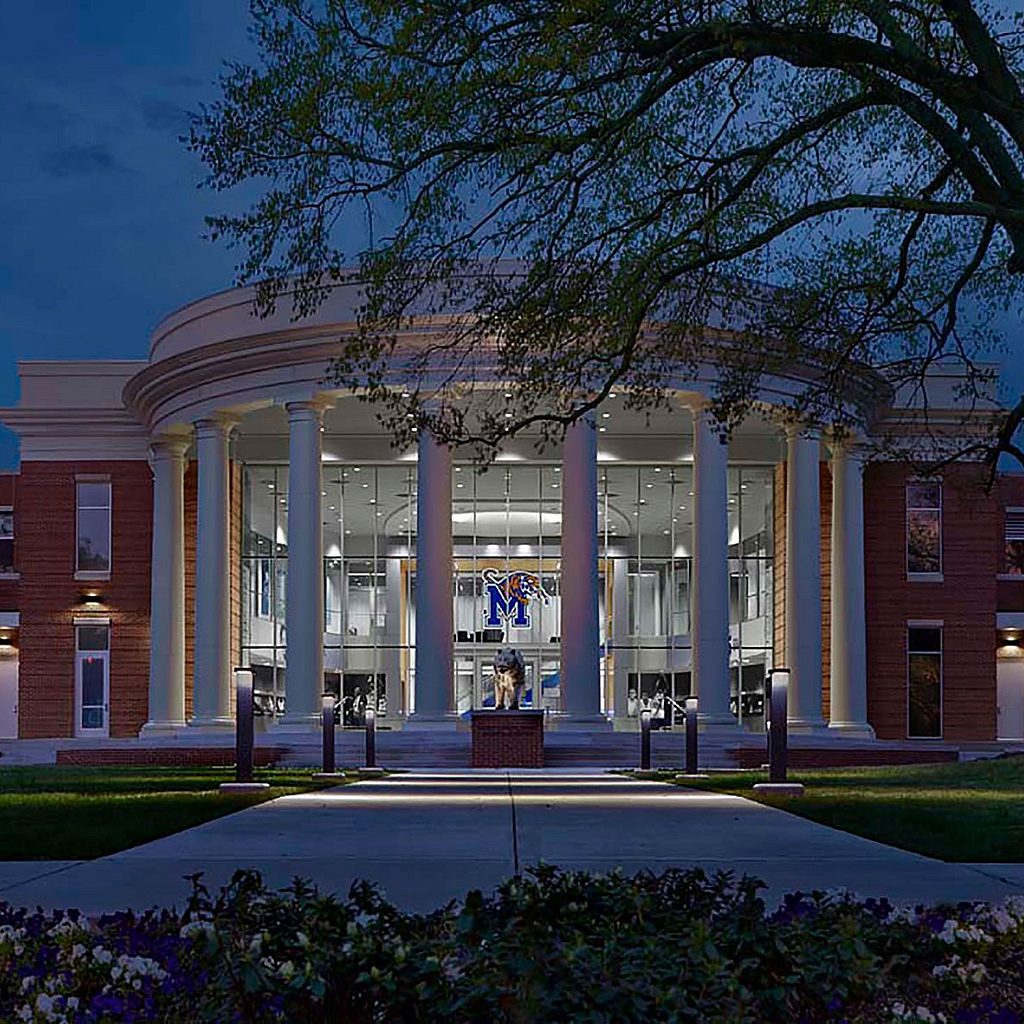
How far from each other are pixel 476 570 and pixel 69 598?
1236cm

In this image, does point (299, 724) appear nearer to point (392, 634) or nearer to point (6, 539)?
point (392, 634)

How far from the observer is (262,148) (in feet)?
41.3

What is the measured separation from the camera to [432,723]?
39.3m

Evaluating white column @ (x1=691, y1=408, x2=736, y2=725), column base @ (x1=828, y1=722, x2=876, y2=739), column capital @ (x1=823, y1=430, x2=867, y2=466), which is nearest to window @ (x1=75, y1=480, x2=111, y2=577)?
white column @ (x1=691, y1=408, x2=736, y2=725)

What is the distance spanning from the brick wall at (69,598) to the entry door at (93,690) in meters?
0.20

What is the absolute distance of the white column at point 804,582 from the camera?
42812mm

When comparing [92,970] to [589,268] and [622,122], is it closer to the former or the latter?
[622,122]

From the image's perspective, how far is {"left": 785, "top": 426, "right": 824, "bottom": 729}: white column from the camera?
140 feet

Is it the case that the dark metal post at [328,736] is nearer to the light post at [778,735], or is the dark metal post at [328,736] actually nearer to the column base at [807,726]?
the light post at [778,735]

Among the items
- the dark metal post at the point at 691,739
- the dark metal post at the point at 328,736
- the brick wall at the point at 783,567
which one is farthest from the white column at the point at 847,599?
the dark metal post at the point at 328,736

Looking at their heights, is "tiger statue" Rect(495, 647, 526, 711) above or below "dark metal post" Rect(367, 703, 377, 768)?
above

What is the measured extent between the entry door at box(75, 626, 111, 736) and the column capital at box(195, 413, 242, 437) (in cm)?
994

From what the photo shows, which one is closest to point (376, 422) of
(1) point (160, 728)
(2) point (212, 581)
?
(2) point (212, 581)

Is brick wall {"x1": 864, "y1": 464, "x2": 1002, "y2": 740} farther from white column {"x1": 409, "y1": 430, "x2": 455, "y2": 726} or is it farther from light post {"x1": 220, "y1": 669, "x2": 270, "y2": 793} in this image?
light post {"x1": 220, "y1": 669, "x2": 270, "y2": 793}
